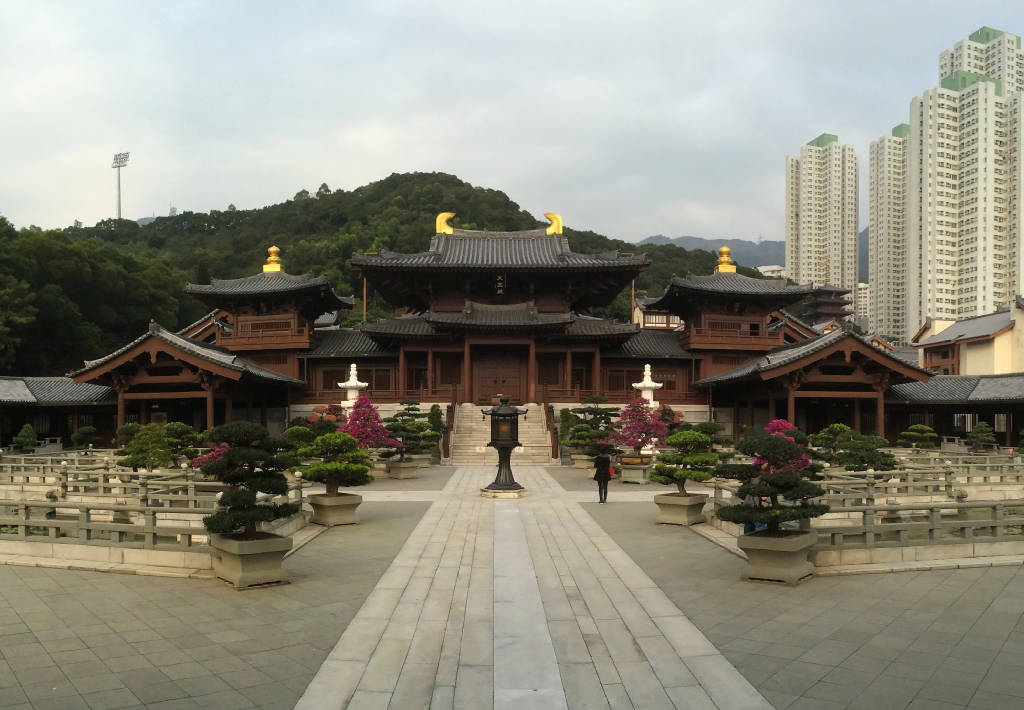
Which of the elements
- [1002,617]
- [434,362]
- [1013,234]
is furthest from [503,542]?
[1013,234]

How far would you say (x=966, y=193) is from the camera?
87.4m

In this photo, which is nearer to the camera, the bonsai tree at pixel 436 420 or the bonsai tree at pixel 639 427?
the bonsai tree at pixel 639 427

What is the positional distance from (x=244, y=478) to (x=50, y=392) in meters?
35.3

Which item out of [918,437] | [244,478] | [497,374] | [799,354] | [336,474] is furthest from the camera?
[497,374]

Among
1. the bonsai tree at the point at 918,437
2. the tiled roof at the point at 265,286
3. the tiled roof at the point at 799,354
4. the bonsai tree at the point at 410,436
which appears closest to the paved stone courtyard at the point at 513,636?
the bonsai tree at the point at 410,436

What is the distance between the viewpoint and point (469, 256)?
4547 centimetres

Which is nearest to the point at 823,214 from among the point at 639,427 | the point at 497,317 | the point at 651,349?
the point at 651,349

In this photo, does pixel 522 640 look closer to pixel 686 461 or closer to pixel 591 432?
pixel 686 461

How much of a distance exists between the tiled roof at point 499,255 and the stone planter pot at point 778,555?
32.6m

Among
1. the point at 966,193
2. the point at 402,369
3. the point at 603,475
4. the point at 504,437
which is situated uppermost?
the point at 966,193

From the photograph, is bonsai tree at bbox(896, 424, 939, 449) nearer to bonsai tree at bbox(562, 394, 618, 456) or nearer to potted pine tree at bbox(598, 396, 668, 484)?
bonsai tree at bbox(562, 394, 618, 456)

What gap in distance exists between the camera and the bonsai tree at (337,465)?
16203mm

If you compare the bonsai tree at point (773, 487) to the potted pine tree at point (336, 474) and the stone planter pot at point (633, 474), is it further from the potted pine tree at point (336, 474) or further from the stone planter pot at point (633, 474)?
the stone planter pot at point (633, 474)

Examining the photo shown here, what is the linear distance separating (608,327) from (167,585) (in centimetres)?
3373
